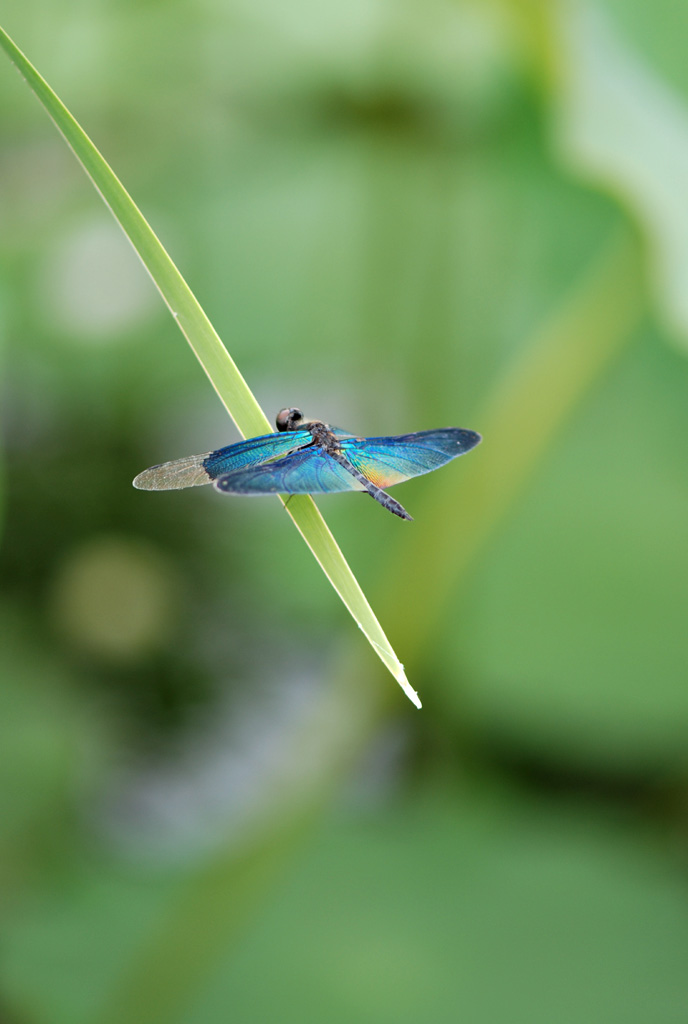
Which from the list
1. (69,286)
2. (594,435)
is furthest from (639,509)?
(69,286)

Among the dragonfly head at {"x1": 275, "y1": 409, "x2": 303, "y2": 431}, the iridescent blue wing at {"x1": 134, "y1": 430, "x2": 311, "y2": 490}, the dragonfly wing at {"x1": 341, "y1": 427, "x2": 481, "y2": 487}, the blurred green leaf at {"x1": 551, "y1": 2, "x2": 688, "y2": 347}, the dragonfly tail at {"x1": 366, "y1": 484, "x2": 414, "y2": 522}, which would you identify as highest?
the blurred green leaf at {"x1": 551, "y1": 2, "x2": 688, "y2": 347}

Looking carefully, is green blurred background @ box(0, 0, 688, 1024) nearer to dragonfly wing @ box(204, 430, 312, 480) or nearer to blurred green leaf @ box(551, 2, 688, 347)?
blurred green leaf @ box(551, 2, 688, 347)

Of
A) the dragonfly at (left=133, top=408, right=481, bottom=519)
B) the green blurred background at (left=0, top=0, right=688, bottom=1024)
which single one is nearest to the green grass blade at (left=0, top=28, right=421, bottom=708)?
the dragonfly at (left=133, top=408, right=481, bottom=519)

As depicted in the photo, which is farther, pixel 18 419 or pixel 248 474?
pixel 18 419

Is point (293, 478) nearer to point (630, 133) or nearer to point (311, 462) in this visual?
point (311, 462)

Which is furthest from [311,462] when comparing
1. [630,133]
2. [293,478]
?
[630,133]

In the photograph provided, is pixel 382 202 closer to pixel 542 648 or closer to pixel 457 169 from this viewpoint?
pixel 457 169
